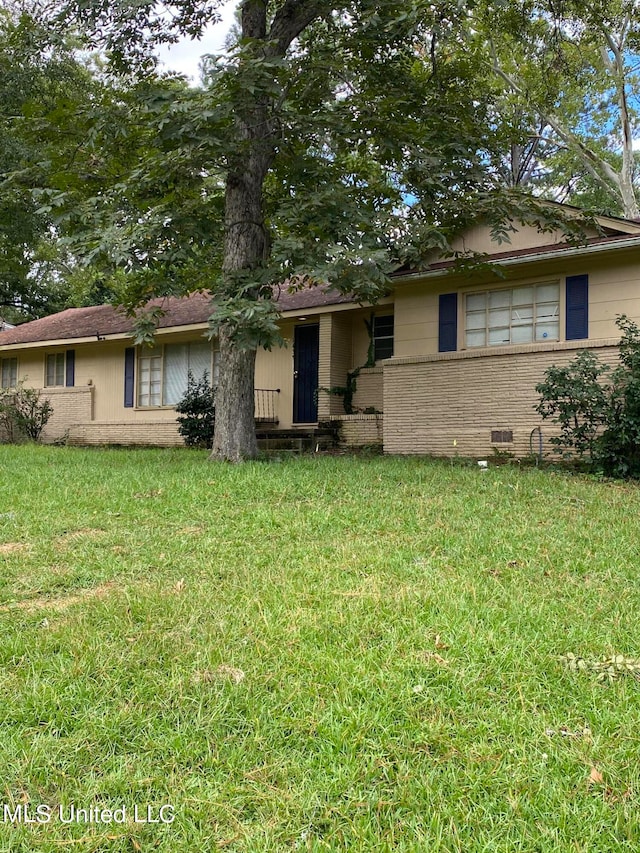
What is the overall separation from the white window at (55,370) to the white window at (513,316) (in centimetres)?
1317

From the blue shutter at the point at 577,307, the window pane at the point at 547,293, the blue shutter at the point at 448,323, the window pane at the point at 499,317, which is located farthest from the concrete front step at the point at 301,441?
the blue shutter at the point at 577,307

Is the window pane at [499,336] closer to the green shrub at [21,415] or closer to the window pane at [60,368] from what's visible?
the green shrub at [21,415]

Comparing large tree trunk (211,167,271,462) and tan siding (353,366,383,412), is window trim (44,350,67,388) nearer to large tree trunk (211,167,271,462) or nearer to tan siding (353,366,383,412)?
tan siding (353,366,383,412)

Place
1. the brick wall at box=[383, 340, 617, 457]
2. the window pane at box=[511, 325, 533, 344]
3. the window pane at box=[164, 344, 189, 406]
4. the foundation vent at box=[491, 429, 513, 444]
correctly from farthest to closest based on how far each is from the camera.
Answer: the window pane at box=[164, 344, 189, 406], the window pane at box=[511, 325, 533, 344], the foundation vent at box=[491, 429, 513, 444], the brick wall at box=[383, 340, 617, 457]

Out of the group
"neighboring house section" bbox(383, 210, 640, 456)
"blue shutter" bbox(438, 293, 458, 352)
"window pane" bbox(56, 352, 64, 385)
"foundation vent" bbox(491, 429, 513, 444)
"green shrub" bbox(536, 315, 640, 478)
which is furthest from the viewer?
"window pane" bbox(56, 352, 64, 385)

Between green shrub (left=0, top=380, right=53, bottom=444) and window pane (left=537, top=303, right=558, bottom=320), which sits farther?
green shrub (left=0, top=380, right=53, bottom=444)

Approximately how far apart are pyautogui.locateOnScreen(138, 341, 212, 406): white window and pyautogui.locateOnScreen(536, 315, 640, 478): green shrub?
9786 mm

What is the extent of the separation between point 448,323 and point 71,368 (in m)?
12.2

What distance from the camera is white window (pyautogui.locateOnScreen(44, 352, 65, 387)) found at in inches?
815

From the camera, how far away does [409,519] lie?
607cm

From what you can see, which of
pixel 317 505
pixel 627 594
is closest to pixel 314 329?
pixel 317 505

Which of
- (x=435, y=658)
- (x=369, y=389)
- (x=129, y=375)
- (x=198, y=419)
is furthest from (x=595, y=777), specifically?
(x=129, y=375)

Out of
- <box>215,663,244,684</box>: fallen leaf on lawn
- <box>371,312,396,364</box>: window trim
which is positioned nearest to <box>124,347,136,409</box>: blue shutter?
<box>371,312,396,364</box>: window trim

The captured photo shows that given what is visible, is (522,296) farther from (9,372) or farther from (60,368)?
(9,372)
